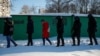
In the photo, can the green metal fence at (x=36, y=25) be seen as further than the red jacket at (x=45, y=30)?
Yes

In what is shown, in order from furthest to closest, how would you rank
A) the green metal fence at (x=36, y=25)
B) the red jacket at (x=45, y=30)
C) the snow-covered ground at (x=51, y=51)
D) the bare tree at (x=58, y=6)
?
1. the bare tree at (x=58, y=6)
2. the green metal fence at (x=36, y=25)
3. the red jacket at (x=45, y=30)
4. the snow-covered ground at (x=51, y=51)

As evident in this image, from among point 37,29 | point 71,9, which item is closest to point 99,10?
point 71,9

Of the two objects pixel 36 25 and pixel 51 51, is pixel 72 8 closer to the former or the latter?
pixel 36 25

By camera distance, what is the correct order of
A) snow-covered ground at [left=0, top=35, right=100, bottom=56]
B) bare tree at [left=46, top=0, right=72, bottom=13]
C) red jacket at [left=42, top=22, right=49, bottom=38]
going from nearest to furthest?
1. snow-covered ground at [left=0, top=35, right=100, bottom=56]
2. red jacket at [left=42, top=22, right=49, bottom=38]
3. bare tree at [left=46, top=0, right=72, bottom=13]

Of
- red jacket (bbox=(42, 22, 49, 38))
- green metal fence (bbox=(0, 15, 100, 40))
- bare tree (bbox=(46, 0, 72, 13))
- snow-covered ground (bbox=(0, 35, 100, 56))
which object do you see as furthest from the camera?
bare tree (bbox=(46, 0, 72, 13))

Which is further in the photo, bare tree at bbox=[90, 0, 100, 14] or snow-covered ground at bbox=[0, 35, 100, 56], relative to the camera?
bare tree at bbox=[90, 0, 100, 14]

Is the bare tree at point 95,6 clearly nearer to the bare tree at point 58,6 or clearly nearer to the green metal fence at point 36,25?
the bare tree at point 58,6

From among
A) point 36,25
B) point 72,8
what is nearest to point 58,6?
point 72,8

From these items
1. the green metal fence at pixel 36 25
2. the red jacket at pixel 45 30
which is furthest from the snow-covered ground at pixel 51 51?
the green metal fence at pixel 36 25

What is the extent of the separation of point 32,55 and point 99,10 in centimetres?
5917

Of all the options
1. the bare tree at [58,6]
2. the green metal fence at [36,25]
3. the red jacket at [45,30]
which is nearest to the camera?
the red jacket at [45,30]

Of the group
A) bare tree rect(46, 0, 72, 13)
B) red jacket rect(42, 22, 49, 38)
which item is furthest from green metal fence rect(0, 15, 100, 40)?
bare tree rect(46, 0, 72, 13)

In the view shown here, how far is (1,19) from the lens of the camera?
35062 mm

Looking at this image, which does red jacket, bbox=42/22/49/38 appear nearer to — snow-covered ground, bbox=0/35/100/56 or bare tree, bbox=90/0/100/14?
snow-covered ground, bbox=0/35/100/56
